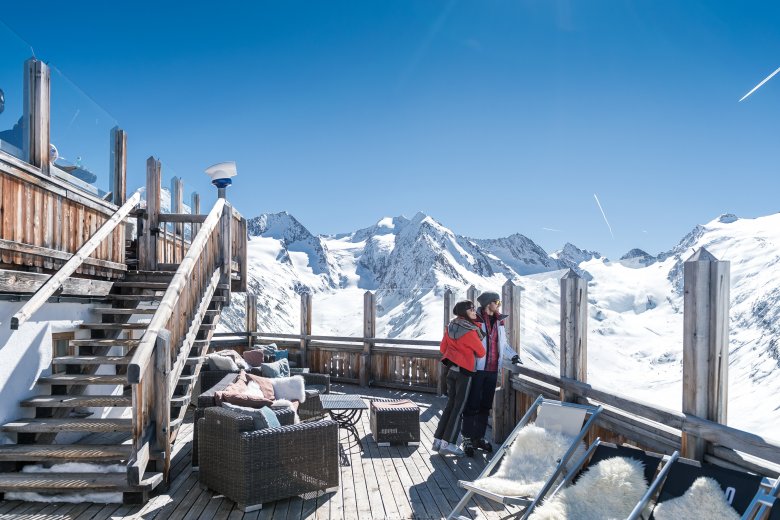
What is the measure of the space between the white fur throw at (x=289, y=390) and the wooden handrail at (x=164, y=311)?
1.59 meters

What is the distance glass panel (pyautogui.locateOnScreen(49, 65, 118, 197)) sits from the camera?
5.87 meters

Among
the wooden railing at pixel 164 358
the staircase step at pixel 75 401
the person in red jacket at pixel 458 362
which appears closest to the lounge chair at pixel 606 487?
the person in red jacket at pixel 458 362

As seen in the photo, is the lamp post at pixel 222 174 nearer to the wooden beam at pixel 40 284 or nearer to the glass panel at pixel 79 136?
the glass panel at pixel 79 136

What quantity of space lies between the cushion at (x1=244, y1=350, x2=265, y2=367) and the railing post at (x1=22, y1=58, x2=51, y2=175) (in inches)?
163

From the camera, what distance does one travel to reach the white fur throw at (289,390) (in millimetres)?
6047

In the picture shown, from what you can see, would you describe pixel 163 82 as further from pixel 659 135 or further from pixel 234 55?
pixel 659 135

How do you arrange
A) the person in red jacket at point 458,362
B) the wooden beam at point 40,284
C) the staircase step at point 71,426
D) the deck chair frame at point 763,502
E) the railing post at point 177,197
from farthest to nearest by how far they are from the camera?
the railing post at point 177,197
the person in red jacket at point 458,362
the staircase step at point 71,426
the wooden beam at point 40,284
the deck chair frame at point 763,502

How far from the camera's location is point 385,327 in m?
183

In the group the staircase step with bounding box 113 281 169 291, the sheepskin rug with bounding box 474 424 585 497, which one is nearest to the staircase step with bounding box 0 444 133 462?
the staircase step with bounding box 113 281 169 291

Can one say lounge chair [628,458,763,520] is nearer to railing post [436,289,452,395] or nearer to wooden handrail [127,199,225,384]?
wooden handrail [127,199,225,384]

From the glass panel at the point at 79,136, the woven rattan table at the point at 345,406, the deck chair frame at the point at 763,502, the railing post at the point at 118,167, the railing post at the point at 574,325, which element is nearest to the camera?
the deck chair frame at the point at 763,502

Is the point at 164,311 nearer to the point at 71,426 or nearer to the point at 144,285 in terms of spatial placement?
the point at 71,426

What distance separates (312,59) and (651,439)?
26.2ft

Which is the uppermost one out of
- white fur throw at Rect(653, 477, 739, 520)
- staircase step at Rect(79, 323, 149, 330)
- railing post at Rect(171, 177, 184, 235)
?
railing post at Rect(171, 177, 184, 235)
